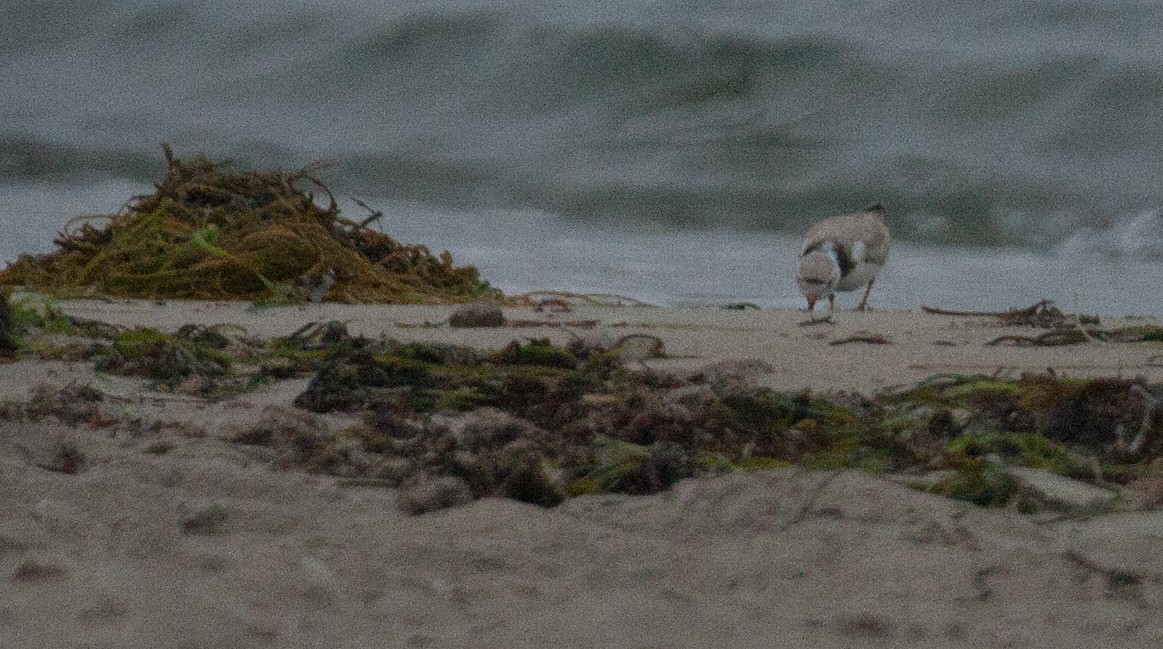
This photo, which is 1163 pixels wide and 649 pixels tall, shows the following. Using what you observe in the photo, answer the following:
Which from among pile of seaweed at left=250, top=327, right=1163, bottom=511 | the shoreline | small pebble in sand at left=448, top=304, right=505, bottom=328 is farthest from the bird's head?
pile of seaweed at left=250, top=327, right=1163, bottom=511

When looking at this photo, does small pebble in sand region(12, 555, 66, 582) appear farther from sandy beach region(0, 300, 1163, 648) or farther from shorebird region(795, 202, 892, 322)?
shorebird region(795, 202, 892, 322)

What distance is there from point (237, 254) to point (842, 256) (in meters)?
4.33

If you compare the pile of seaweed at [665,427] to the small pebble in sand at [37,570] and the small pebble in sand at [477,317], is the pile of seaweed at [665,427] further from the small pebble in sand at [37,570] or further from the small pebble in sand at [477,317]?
the small pebble in sand at [477,317]

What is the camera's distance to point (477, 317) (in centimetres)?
532

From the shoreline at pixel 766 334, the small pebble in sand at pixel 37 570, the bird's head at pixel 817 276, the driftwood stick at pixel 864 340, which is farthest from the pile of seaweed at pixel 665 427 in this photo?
the bird's head at pixel 817 276

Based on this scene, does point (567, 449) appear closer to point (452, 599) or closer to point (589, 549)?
point (589, 549)

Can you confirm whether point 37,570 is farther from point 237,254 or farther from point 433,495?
point 237,254

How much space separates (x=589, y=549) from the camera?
187cm

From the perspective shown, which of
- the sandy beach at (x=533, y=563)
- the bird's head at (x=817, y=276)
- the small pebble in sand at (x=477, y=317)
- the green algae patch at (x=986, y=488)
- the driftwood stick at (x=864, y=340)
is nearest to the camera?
the sandy beach at (x=533, y=563)

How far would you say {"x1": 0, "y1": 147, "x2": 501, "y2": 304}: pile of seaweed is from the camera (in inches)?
282

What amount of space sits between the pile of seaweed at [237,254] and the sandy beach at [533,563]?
4620 mm

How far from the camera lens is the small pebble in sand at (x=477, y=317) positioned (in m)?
5.30

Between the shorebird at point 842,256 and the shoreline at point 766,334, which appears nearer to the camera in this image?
the shoreline at point 766,334

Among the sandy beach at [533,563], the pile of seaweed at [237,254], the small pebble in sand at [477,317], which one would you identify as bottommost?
the sandy beach at [533,563]
